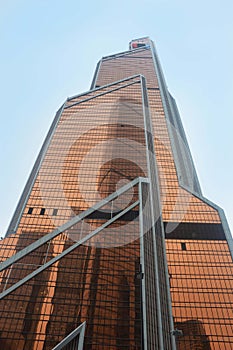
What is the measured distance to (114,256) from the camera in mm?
46625

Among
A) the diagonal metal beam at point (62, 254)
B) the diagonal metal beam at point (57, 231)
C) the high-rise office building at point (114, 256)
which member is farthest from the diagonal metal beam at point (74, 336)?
the diagonal metal beam at point (57, 231)

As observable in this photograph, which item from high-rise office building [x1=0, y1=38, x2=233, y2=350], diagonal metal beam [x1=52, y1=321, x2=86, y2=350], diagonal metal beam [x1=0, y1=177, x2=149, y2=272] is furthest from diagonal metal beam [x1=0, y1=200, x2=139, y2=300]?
diagonal metal beam [x1=52, y1=321, x2=86, y2=350]

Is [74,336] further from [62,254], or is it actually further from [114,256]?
[114,256]

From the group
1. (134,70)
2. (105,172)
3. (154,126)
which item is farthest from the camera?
(134,70)

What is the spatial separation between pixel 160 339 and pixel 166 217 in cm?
2807

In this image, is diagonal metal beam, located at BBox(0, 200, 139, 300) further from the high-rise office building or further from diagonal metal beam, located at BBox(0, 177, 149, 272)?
diagonal metal beam, located at BBox(0, 177, 149, 272)

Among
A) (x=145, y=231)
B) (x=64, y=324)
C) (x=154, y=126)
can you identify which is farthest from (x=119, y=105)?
(x=64, y=324)

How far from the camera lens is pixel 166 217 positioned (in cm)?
6366

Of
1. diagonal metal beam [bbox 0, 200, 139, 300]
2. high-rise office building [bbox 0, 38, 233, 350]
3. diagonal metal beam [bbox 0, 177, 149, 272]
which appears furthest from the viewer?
diagonal metal beam [bbox 0, 177, 149, 272]

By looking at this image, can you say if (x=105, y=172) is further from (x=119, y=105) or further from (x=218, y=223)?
(x=119, y=105)

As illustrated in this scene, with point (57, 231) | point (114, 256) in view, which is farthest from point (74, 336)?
point (57, 231)

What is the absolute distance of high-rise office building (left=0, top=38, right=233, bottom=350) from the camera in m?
39.8

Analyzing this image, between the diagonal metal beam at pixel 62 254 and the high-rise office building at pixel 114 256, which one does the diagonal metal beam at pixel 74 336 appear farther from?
the diagonal metal beam at pixel 62 254

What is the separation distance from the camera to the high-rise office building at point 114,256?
39.8m
